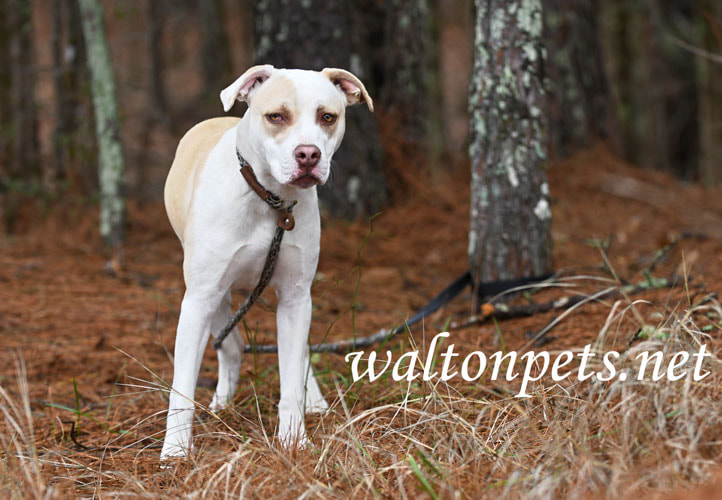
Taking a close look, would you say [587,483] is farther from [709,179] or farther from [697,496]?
[709,179]

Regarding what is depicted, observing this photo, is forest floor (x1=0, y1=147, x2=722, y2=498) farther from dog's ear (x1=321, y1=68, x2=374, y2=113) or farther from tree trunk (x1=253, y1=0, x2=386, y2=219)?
dog's ear (x1=321, y1=68, x2=374, y2=113)

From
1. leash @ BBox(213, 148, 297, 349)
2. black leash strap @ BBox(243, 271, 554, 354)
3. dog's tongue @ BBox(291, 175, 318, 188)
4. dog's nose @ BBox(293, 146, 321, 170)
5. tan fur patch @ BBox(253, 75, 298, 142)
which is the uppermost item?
tan fur patch @ BBox(253, 75, 298, 142)

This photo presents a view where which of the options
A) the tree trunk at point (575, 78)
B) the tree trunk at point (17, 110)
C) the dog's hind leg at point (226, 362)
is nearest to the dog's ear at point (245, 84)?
the dog's hind leg at point (226, 362)

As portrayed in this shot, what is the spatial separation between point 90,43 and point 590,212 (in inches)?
191

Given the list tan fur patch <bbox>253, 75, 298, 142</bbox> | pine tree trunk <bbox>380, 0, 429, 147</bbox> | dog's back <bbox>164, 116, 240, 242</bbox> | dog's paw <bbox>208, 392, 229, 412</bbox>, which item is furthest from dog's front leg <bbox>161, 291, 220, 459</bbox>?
pine tree trunk <bbox>380, 0, 429, 147</bbox>

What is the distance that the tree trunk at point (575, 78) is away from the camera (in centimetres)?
870

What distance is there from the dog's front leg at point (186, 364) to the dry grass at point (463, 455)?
11 centimetres

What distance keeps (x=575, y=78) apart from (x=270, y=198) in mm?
6796

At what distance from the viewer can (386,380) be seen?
12.5 feet

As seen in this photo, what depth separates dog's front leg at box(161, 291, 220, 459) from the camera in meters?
3.16

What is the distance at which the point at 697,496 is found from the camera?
2.03m

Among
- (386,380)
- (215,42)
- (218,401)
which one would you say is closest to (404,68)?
(386,380)

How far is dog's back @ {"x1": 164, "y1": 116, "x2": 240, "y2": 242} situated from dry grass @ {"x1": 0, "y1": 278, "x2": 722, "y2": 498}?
1.03m

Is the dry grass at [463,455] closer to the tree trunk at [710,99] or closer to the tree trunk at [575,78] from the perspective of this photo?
the tree trunk at [575,78]
